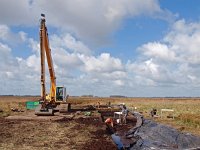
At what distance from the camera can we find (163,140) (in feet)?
43.9

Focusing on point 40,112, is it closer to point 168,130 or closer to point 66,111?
point 66,111

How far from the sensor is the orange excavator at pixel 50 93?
114 feet

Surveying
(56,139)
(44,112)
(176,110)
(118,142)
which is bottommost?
(56,139)

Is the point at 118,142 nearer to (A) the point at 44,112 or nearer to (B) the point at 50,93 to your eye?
(A) the point at 44,112

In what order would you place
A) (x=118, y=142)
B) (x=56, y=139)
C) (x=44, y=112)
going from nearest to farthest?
(x=118, y=142) → (x=56, y=139) → (x=44, y=112)

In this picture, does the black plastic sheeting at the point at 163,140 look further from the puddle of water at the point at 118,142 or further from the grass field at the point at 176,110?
the grass field at the point at 176,110

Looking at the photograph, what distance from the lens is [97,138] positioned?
1928cm

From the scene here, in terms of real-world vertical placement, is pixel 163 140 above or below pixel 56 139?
above

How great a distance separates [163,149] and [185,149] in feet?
2.24

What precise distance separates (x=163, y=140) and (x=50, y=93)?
25.5 meters

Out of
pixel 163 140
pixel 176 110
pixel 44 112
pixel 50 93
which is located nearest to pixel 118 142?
pixel 163 140

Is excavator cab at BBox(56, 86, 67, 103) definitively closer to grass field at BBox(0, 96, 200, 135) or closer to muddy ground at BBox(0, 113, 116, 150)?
grass field at BBox(0, 96, 200, 135)

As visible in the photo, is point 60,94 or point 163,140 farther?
point 60,94

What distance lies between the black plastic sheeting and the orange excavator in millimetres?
20686
